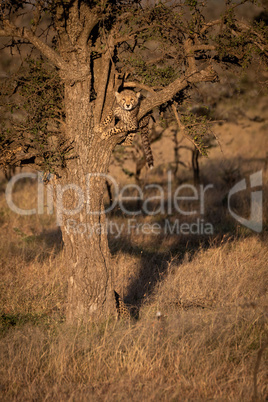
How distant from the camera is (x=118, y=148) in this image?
33.9 feet

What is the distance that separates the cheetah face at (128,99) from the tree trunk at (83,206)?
855mm

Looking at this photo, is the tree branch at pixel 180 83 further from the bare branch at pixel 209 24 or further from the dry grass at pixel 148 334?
the dry grass at pixel 148 334

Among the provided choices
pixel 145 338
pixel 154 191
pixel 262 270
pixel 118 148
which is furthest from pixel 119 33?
pixel 154 191

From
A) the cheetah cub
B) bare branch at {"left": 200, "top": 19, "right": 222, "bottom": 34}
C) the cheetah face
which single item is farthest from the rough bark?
bare branch at {"left": 200, "top": 19, "right": 222, "bottom": 34}

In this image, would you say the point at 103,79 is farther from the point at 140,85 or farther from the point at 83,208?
the point at 83,208

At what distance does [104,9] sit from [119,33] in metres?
0.29

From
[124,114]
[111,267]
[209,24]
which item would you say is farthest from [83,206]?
[209,24]

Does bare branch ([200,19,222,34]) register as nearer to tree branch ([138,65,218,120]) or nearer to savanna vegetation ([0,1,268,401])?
savanna vegetation ([0,1,268,401])

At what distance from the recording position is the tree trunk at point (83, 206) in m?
4.36

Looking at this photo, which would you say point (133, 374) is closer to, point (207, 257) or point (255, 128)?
point (207, 257)

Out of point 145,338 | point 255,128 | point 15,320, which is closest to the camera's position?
point 145,338

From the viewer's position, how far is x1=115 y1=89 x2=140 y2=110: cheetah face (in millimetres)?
5141

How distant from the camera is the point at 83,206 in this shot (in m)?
4.39

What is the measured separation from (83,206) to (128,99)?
1767mm
